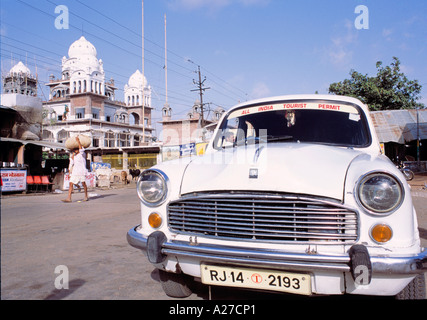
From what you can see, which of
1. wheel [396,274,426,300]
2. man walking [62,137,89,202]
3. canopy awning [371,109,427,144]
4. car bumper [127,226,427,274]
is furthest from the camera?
canopy awning [371,109,427,144]

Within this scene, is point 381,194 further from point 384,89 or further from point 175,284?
point 384,89

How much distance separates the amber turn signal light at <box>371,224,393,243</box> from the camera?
1835mm

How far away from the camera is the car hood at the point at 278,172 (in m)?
1.93

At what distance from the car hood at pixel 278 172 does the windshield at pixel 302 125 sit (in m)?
0.68

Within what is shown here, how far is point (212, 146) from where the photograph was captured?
360 centimetres

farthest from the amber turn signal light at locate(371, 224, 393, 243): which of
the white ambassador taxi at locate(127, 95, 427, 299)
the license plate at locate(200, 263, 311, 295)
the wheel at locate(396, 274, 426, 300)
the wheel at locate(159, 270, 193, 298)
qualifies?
the wheel at locate(159, 270, 193, 298)

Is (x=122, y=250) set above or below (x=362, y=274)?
below

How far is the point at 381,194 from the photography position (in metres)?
1.86

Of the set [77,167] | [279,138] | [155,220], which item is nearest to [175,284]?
[155,220]

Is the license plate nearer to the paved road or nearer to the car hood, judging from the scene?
the car hood
